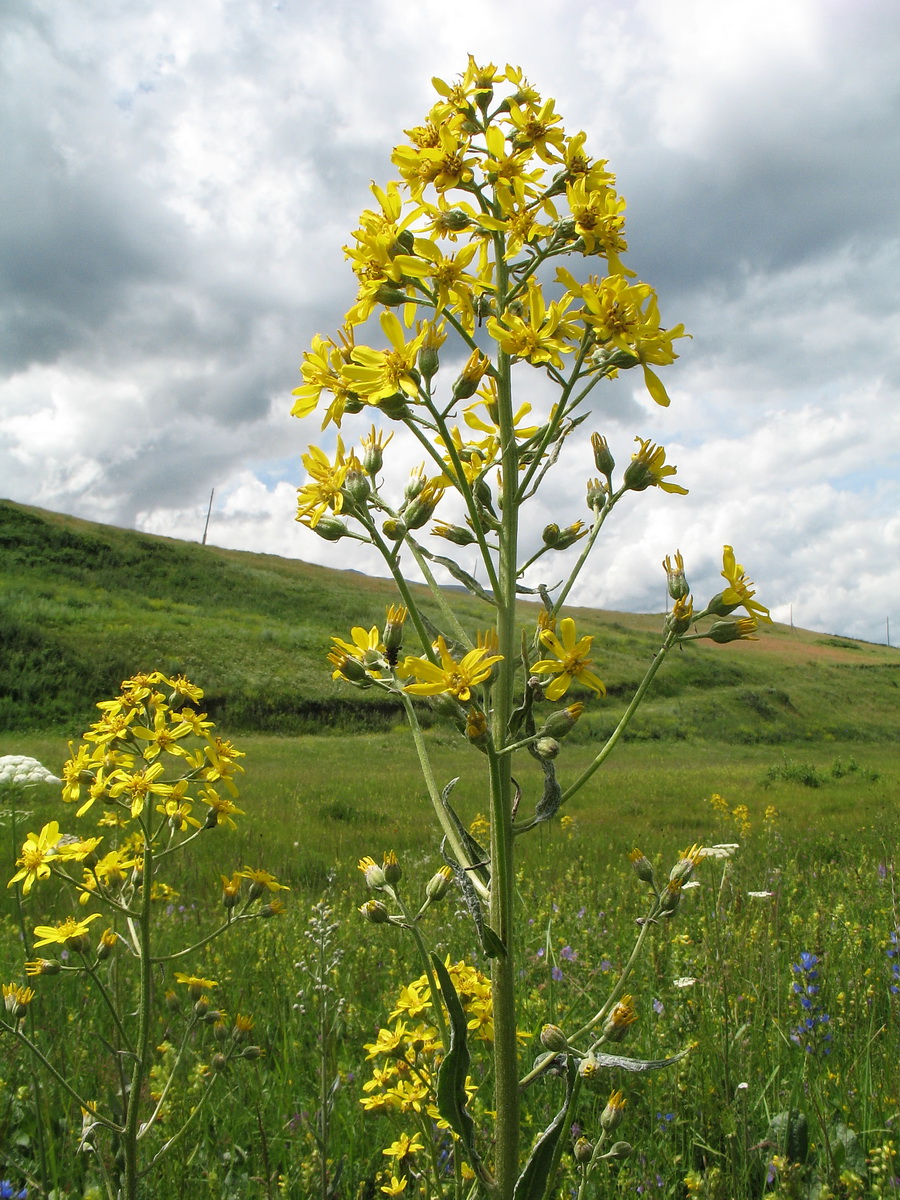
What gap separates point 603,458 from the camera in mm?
2008

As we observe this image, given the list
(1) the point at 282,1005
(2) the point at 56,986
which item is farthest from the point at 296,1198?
(2) the point at 56,986

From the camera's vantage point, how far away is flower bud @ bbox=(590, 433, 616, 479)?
2008mm

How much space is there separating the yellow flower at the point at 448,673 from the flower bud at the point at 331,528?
21.5 inches

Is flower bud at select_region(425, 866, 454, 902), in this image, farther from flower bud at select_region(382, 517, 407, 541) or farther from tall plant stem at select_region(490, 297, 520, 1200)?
flower bud at select_region(382, 517, 407, 541)

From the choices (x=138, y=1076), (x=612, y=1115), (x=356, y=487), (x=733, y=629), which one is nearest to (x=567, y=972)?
(x=612, y=1115)

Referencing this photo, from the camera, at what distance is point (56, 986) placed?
386 cm

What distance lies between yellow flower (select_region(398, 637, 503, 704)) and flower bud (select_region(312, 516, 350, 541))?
55cm

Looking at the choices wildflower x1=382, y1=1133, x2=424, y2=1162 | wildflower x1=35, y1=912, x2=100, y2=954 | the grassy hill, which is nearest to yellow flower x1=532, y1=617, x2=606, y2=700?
wildflower x1=382, y1=1133, x2=424, y2=1162

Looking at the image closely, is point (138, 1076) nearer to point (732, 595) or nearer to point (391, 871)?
point (391, 871)

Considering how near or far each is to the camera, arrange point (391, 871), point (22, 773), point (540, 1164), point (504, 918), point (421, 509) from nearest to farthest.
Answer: point (540, 1164), point (504, 918), point (421, 509), point (391, 871), point (22, 773)

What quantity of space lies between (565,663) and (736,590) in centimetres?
61

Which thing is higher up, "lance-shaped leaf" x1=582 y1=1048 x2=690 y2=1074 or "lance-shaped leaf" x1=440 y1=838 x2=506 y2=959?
"lance-shaped leaf" x1=440 y1=838 x2=506 y2=959

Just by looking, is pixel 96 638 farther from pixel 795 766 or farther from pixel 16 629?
pixel 795 766

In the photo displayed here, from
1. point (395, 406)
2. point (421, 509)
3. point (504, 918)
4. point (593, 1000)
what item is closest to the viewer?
point (504, 918)
